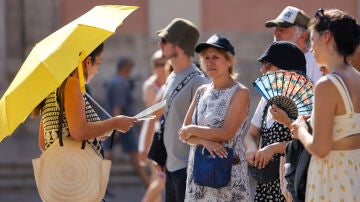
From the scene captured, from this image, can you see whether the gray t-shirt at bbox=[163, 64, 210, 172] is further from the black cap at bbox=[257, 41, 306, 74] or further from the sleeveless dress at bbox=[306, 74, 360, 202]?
the sleeveless dress at bbox=[306, 74, 360, 202]

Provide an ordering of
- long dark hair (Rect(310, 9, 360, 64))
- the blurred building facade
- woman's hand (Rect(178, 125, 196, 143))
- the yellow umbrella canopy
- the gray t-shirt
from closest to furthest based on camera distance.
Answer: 1. long dark hair (Rect(310, 9, 360, 64))
2. the yellow umbrella canopy
3. woman's hand (Rect(178, 125, 196, 143))
4. the gray t-shirt
5. the blurred building facade

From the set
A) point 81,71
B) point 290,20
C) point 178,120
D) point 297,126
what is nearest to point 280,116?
point 297,126

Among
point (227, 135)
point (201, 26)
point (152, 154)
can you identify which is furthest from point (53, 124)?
point (201, 26)

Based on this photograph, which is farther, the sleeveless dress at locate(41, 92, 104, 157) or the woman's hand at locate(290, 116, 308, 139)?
the sleeveless dress at locate(41, 92, 104, 157)

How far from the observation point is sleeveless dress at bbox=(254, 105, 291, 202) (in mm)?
6668

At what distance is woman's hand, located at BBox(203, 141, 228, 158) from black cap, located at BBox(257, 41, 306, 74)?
653mm

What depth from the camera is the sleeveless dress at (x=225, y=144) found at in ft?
22.6

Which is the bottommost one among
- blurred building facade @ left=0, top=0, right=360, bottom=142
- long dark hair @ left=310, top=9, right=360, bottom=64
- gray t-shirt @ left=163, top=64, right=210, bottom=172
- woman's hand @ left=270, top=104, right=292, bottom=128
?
blurred building facade @ left=0, top=0, right=360, bottom=142

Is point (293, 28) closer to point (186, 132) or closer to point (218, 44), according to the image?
point (218, 44)

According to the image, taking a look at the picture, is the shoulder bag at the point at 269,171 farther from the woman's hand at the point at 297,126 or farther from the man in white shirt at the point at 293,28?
the man in white shirt at the point at 293,28

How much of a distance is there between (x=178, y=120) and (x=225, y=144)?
1027 mm

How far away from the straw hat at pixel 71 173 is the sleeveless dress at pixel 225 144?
2.45 feet

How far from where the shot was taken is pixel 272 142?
6.68m

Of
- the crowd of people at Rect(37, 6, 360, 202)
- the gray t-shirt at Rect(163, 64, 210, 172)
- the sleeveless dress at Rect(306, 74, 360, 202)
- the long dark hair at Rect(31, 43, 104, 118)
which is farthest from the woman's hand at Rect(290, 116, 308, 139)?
the gray t-shirt at Rect(163, 64, 210, 172)
